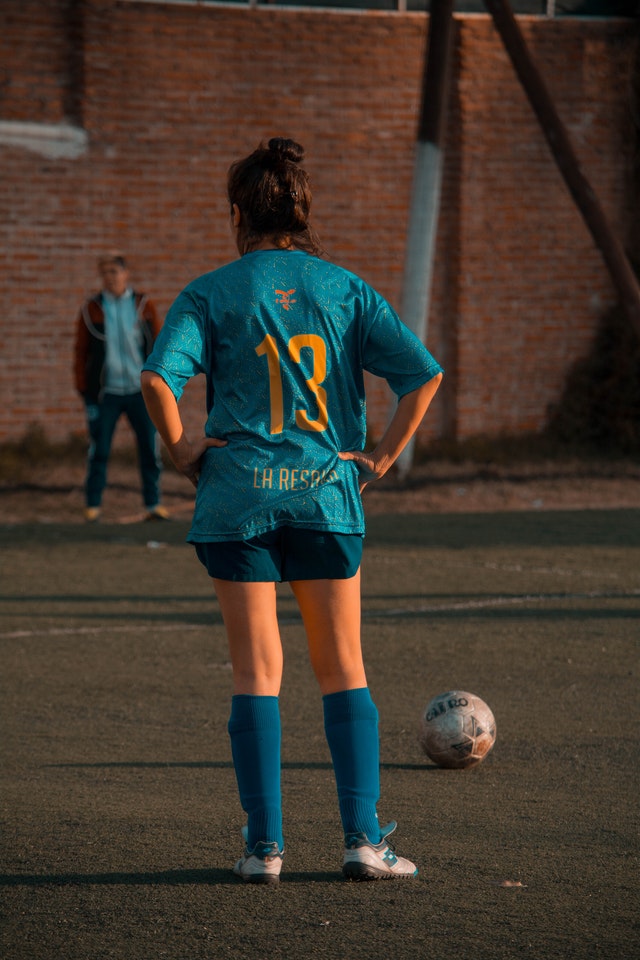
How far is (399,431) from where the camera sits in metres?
4.09

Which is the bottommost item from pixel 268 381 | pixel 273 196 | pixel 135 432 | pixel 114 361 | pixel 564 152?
pixel 135 432

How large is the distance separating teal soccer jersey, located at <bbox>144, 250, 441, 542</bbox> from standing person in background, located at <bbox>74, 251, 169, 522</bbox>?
9.06 meters

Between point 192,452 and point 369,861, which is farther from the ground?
point 192,452

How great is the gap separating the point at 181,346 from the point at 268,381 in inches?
9.9

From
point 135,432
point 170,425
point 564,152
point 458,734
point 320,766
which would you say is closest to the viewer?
point 170,425

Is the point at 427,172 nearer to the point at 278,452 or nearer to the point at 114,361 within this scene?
the point at 114,361

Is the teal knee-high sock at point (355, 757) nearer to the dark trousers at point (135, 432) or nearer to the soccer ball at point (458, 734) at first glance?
the soccer ball at point (458, 734)

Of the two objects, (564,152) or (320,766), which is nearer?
(320,766)

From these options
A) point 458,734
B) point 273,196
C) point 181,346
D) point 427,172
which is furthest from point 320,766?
point 427,172

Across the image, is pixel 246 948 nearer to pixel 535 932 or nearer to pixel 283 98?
pixel 535 932

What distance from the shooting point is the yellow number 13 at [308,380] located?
13.0 feet

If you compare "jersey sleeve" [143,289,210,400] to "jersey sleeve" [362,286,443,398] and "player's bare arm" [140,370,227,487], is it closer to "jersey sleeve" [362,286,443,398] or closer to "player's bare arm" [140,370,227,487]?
"player's bare arm" [140,370,227,487]

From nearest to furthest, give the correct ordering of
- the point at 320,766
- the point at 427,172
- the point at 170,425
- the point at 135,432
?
the point at 170,425, the point at 320,766, the point at 135,432, the point at 427,172

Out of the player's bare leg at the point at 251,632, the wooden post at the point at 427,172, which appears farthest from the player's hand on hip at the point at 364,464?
the wooden post at the point at 427,172
